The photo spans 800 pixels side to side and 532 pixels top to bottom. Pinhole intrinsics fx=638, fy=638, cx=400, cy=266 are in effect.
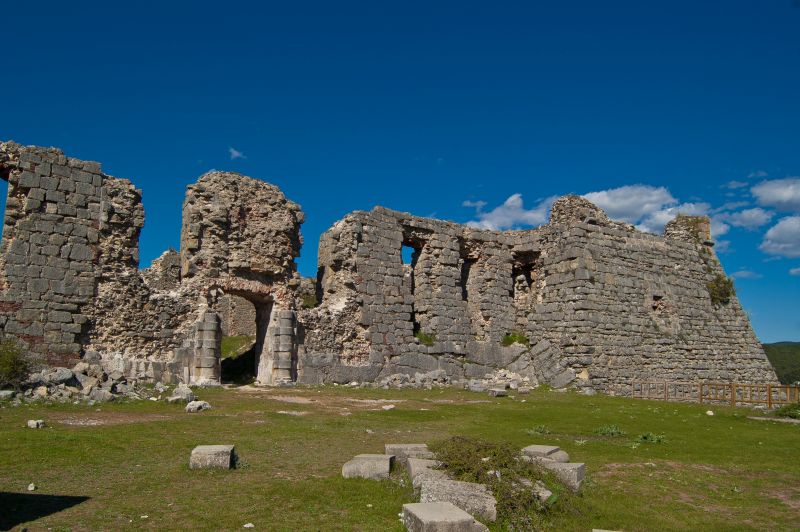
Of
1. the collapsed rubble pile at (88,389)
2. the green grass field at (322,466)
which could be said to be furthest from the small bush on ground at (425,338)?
the collapsed rubble pile at (88,389)

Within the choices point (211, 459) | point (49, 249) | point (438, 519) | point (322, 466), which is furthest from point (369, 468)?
point (49, 249)

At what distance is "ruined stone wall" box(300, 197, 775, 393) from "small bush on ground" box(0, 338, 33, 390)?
300 inches

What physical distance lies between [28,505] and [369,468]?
317cm

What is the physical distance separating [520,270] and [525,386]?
498cm

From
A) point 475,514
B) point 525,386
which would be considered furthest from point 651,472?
point 525,386

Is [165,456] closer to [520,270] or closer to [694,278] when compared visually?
[520,270]

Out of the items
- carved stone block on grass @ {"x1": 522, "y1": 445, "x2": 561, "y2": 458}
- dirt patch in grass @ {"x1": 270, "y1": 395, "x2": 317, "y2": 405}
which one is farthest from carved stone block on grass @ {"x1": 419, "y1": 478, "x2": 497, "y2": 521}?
dirt patch in grass @ {"x1": 270, "y1": 395, "x2": 317, "y2": 405}

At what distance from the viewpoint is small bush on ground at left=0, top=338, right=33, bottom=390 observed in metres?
11.8

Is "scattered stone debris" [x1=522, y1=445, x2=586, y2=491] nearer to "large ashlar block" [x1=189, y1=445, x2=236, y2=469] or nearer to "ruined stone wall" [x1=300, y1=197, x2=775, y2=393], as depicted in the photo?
"large ashlar block" [x1=189, y1=445, x2=236, y2=469]

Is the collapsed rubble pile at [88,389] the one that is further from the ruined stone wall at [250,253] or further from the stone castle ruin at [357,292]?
the ruined stone wall at [250,253]

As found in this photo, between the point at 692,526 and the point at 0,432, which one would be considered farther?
the point at 0,432

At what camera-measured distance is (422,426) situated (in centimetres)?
1106

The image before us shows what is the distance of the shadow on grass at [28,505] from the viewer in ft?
16.7

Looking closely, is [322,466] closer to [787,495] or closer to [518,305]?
[787,495]
